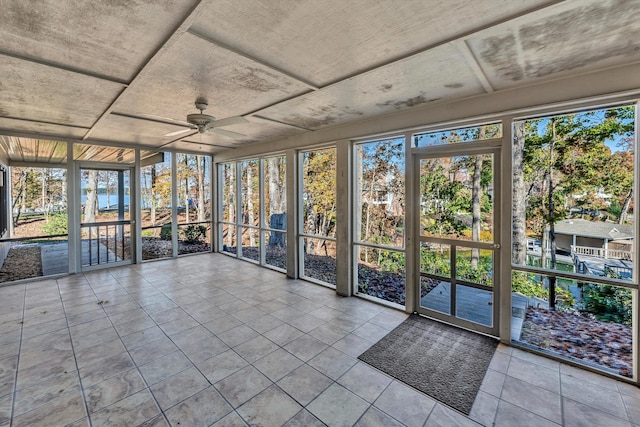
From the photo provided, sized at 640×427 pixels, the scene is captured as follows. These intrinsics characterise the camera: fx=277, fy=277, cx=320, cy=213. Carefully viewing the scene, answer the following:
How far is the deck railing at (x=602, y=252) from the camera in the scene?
2494mm

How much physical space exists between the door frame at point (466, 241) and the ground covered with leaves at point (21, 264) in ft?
22.5

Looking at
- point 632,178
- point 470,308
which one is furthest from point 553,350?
point 632,178

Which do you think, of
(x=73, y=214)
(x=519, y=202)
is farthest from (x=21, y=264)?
(x=519, y=202)

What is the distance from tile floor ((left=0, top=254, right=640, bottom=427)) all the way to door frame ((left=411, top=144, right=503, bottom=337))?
0.36 meters

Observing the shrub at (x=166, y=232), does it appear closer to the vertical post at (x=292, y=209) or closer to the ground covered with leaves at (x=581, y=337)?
the vertical post at (x=292, y=209)

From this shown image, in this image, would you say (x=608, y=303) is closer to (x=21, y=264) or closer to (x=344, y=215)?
(x=344, y=215)

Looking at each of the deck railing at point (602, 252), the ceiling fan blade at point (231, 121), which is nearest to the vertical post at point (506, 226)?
the deck railing at point (602, 252)

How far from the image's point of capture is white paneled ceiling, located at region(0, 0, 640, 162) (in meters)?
1.66

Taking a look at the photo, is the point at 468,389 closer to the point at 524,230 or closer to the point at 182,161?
the point at 524,230

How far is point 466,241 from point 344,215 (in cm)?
177

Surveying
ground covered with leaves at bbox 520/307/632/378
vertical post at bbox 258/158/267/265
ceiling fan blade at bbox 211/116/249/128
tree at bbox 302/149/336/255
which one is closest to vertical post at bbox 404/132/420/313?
ground covered with leaves at bbox 520/307/632/378

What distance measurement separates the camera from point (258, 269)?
5902mm

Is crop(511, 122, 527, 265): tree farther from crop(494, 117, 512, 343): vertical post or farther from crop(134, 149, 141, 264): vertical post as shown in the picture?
crop(134, 149, 141, 264): vertical post

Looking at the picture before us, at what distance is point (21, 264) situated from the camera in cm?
597
